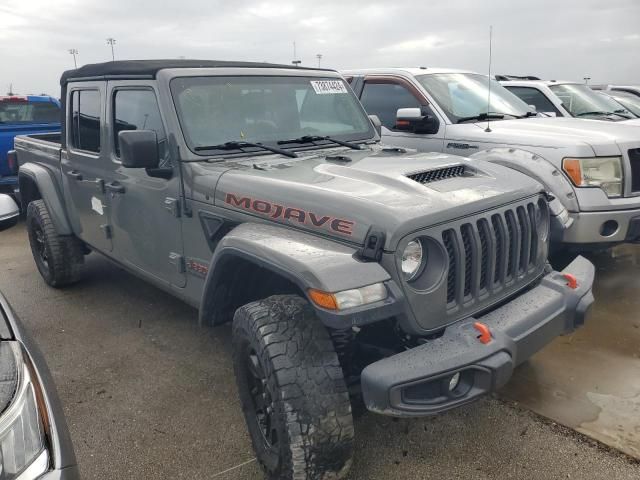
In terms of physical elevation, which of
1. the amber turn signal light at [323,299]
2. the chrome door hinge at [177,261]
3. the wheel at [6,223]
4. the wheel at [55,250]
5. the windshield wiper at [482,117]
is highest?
the windshield wiper at [482,117]

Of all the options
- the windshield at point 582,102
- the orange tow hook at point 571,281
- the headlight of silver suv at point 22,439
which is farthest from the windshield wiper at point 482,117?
the headlight of silver suv at point 22,439

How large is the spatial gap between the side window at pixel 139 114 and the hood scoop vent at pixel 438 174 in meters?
1.48

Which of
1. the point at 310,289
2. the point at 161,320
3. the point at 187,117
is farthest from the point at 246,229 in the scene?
the point at 161,320

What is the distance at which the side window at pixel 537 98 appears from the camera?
24.0 ft

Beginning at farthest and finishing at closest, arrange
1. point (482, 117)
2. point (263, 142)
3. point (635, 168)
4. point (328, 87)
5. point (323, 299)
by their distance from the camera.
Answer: point (482, 117) → point (635, 168) → point (328, 87) → point (263, 142) → point (323, 299)

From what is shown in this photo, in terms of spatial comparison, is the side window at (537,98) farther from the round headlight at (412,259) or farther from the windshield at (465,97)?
the round headlight at (412,259)

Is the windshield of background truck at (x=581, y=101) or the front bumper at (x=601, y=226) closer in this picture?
the front bumper at (x=601, y=226)

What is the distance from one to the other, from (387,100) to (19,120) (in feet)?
19.7

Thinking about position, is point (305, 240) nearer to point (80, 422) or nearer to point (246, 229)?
point (246, 229)

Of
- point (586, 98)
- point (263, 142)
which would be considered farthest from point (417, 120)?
point (586, 98)

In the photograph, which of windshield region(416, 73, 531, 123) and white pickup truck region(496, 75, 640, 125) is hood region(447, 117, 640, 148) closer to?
windshield region(416, 73, 531, 123)

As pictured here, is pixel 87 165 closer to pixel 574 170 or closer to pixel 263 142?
pixel 263 142

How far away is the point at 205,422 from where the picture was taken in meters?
2.93

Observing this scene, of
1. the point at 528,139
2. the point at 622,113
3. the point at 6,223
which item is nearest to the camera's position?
the point at 6,223
